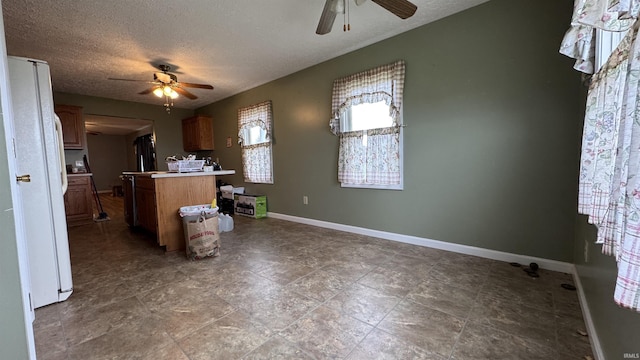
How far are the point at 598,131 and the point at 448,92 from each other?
1.72m

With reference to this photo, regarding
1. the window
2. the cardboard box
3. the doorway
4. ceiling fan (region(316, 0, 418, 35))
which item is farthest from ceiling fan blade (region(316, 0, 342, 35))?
the doorway

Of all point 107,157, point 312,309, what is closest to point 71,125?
point 312,309

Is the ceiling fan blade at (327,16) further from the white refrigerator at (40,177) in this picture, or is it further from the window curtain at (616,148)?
the white refrigerator at (40,177)

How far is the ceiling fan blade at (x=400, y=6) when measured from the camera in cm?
179

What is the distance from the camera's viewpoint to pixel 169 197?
110 inches

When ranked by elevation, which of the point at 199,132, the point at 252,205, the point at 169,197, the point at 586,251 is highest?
the point at 199,132

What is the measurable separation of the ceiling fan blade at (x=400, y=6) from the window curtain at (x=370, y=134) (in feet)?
3.18

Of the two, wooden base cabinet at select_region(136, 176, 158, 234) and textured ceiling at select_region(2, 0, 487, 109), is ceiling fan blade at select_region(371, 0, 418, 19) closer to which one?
textured ceiling at select_region(2, 0, 487, 109)

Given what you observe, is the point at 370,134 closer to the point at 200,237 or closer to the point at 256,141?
the point at 200,237

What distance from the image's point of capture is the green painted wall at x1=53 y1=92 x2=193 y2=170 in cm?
486

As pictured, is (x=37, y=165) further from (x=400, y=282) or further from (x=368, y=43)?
(x=368, y=43)

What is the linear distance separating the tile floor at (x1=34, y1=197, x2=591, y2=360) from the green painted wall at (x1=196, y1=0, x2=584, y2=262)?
42 cm

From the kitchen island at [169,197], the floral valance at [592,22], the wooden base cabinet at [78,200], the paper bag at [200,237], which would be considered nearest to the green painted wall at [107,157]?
the wooden base cabinet at [78,200]

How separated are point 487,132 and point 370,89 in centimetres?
140
